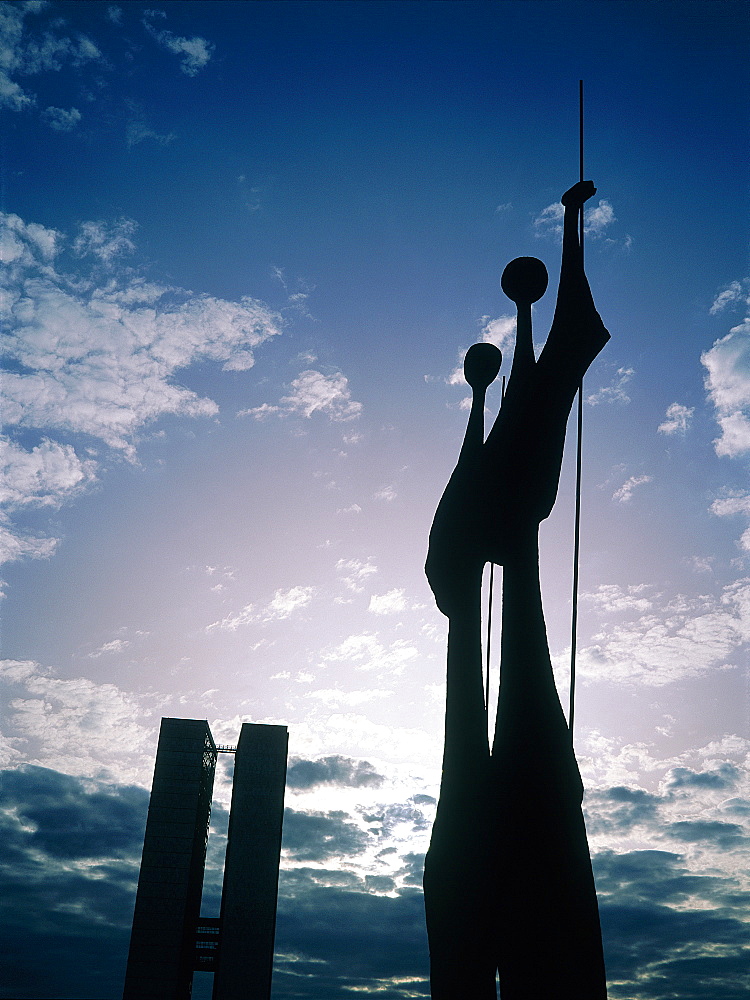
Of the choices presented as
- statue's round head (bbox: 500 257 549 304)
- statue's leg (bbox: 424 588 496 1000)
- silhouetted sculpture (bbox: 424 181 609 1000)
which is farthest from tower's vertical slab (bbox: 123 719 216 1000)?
statue's round head (bbox: 500 257 549 304)

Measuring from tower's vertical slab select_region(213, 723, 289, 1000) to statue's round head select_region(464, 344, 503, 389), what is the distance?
197 ft

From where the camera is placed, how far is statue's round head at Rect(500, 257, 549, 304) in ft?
22.3

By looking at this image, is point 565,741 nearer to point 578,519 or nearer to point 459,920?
point 459,920

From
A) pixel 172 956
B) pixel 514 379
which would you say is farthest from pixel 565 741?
pixel 172 956

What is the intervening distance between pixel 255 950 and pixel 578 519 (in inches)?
2416

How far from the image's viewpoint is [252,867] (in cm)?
5947

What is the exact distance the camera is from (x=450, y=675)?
625cm

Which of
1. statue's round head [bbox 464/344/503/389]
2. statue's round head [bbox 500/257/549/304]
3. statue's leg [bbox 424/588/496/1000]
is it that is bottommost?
statue's leg [bbox 424/588/496/1000]

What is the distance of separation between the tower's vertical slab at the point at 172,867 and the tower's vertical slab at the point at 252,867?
212 inches

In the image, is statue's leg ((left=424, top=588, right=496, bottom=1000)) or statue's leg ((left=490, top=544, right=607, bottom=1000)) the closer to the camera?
statue's leg ((left=490, top=544, right=607, bottom=1000))

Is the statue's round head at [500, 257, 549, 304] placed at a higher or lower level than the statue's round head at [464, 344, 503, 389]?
higher

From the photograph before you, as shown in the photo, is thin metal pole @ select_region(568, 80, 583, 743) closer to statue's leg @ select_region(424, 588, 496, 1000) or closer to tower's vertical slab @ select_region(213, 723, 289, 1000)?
statue's leg @ select_region(424, 588, 496, 1000)

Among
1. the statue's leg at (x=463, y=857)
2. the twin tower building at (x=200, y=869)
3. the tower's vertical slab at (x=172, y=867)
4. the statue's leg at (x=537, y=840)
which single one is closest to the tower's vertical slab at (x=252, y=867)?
the twin tower building at (x=200, y=869)

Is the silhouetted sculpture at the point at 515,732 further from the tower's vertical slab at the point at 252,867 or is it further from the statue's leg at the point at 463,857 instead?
the tower's vertical slab at the point at 252,867
